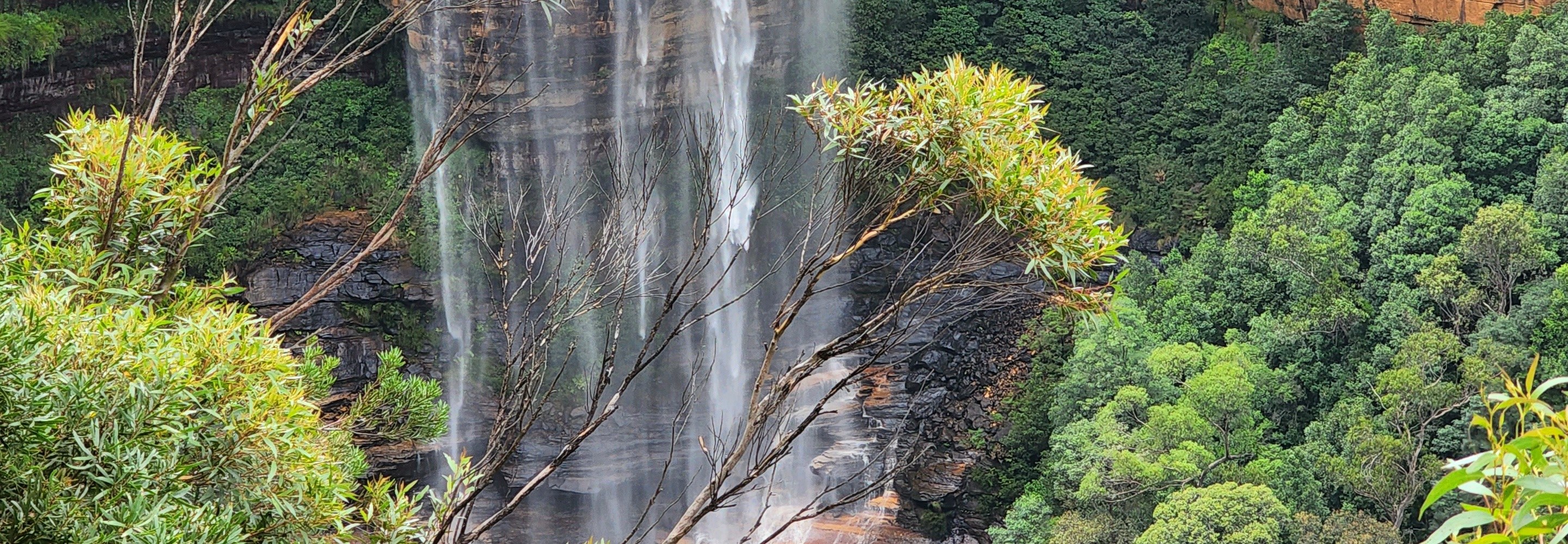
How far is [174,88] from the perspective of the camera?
61.3 feet

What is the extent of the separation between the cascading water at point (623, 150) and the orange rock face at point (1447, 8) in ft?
22.6

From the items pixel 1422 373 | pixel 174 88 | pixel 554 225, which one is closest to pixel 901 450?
pixel 1422 373

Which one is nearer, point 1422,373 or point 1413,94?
point 1422,373

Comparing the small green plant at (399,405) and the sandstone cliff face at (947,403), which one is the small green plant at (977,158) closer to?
the small green plant at (399,405)

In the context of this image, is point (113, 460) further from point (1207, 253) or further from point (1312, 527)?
point (1207, 253)

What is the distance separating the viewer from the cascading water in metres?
19.0

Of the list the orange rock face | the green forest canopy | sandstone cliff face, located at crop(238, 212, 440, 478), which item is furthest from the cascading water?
the orange rock face

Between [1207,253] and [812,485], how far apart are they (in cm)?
593

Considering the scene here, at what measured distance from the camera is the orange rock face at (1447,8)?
56.9ft

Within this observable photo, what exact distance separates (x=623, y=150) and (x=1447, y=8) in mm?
10342

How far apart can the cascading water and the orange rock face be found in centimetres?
689

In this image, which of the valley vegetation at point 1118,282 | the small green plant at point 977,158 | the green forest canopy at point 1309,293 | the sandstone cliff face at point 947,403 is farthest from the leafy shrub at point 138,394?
the sandstone cliff face at point 947,403

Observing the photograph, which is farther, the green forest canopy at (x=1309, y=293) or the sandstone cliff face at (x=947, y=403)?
the sandstone cliff face at (x=947, y=403)

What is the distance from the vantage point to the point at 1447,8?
17.8 m
